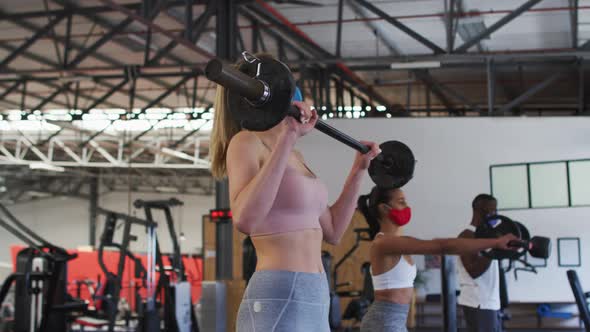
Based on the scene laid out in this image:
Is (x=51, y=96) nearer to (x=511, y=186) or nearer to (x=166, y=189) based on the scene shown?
(x=166, y=189)

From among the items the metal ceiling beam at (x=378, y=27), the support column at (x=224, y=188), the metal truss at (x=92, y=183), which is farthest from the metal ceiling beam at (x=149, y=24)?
the metal truss at (x=92, y=183)

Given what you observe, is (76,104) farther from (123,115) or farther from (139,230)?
(139,230)

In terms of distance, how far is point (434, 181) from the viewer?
301 inches

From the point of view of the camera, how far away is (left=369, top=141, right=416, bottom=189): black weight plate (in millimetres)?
2658

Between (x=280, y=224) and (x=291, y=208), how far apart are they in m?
0.04

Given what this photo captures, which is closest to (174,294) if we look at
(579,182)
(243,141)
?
(579,182)

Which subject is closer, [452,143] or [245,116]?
[245,116]

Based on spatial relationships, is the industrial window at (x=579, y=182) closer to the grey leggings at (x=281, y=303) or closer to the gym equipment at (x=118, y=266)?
the gym equipment at (x=118, y=266)

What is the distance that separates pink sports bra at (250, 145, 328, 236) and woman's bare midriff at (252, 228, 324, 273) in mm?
14

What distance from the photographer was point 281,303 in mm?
1574

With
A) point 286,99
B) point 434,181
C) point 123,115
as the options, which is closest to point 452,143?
point 434,181

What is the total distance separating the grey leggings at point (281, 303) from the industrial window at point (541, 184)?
654cm

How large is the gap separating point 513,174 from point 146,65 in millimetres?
4425

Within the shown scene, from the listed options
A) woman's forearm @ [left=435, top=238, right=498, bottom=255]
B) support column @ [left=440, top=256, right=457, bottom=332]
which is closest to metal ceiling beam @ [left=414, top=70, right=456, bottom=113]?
support column @ [left=440, top=256, right=457, bottom=332]
